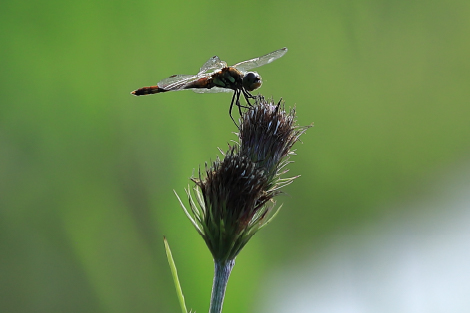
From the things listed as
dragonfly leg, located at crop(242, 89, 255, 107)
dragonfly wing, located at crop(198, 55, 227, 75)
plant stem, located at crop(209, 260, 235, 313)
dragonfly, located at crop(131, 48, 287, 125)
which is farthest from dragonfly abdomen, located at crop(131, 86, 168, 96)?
plant stem, located at crop(209, 260, 235, 313)

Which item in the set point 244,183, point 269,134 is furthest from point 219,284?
point 269,134

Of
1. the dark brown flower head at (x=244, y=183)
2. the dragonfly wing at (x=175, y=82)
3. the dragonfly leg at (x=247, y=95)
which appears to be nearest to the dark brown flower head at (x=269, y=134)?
the dark brown flower head at (x=244, y=183)

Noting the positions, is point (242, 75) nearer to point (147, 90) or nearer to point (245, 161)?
point (147, 90)

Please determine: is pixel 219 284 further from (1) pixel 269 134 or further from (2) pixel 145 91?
(2) pixel 145 91

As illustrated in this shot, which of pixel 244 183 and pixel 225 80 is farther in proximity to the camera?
pixel 225 80

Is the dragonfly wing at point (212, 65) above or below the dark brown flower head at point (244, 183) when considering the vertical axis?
above

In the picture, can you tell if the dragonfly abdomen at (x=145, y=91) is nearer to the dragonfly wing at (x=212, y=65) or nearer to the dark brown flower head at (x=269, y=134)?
the dragonfly wing at (x=212, y=65)

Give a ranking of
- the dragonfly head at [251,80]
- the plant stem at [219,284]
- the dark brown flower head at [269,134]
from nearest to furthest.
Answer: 1. the plant stem at [219,284]
2. the dark brown flower head at [269,134]
3. the dragonfly head at [251,80]
